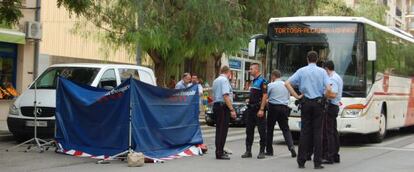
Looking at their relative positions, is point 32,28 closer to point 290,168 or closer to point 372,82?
point 372,82

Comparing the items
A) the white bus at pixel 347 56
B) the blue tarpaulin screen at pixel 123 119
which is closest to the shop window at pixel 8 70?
the blue tarpaulin screen at pixel 123 119

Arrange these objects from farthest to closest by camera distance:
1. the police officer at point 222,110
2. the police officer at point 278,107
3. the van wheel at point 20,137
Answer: the van wheel at point 20,137
the police officer at point 278,107
the police officer at point 222,110

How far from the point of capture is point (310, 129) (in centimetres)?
1111

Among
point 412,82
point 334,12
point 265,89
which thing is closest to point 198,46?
point 412,82

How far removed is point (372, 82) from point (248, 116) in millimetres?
4579

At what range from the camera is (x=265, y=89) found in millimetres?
12305

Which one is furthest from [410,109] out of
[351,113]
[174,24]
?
[174,24]

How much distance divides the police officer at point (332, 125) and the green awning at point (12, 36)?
39.5 ft

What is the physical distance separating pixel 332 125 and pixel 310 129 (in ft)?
3.72

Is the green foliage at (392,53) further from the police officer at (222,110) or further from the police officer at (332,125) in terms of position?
the police officer at (222,110)

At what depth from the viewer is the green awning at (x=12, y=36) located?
2048cm

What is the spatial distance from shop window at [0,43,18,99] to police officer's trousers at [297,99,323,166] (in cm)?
1315

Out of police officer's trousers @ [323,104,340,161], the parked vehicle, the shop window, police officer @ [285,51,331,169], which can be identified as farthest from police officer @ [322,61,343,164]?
the shop window

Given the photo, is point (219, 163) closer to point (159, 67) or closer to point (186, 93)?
point (186, 93)
